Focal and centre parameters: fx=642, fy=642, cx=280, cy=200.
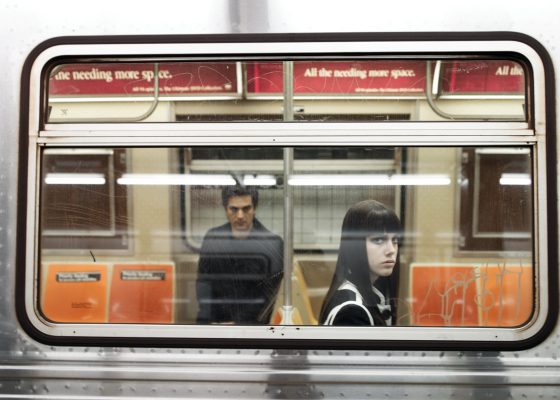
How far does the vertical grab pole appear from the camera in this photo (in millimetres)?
2613

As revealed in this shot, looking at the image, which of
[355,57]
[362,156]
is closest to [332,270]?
[362,156]

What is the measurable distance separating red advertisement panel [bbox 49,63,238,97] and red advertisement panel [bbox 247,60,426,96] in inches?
5.1

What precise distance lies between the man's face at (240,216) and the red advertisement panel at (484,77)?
99 cm

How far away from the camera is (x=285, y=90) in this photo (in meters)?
2.64

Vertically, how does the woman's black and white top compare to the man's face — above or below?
below

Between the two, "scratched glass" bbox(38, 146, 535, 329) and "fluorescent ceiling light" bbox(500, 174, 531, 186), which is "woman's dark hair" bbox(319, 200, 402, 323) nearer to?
"scratched glass" bbox(38, 146, 535, 329)

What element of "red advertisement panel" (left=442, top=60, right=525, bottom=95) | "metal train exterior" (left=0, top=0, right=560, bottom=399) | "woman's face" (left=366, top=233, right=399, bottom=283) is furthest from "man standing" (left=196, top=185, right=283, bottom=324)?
"red advertisement panel" (left=442, top=60, right=525, bottom=95)

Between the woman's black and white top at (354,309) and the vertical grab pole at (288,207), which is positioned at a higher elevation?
the vertical grab pole at (288,207)

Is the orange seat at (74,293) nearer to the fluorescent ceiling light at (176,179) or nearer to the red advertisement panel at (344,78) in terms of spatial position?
the fluorescent ceiling light at (176,179)

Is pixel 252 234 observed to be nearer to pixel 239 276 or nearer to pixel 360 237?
pixel 239 276

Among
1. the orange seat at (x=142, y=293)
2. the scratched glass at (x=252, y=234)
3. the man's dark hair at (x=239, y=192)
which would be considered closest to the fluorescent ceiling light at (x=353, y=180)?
the scratched glass at (x=252, y=234)

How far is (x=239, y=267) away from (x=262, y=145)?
0.59m

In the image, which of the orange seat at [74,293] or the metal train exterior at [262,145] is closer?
the metal train exterior at [262,145]

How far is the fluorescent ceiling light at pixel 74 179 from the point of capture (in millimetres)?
2769
